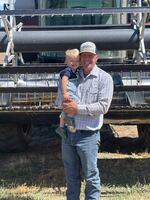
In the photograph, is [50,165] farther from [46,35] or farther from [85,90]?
[85,90]

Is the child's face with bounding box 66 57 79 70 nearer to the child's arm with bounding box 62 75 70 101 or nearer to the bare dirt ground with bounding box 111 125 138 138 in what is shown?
the child's arm with bounding box 62 75 70 101

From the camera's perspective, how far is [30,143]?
8273 mm

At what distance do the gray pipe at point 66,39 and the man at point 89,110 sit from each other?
2105 millimetres

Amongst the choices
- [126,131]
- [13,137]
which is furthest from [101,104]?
[126,131]

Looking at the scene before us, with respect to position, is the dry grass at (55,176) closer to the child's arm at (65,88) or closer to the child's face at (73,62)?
the child's arm at (65,88)

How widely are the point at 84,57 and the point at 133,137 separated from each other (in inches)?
170

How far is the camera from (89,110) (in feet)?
15.2

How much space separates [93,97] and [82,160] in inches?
20.6

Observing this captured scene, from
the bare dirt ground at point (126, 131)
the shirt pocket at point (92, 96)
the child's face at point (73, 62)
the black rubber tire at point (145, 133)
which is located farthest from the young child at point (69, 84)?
the bare dirt ground at point (126, 131)

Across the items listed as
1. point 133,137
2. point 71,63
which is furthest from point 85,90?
point 133,137

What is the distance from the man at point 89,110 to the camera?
467cm

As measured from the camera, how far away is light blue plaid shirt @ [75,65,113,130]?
468 centimetres

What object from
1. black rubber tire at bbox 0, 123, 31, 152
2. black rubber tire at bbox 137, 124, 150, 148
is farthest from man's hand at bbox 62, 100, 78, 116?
black rubber tire at bbox 137, 124, 150, 148

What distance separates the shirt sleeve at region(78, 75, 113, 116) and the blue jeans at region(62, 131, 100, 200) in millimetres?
199
